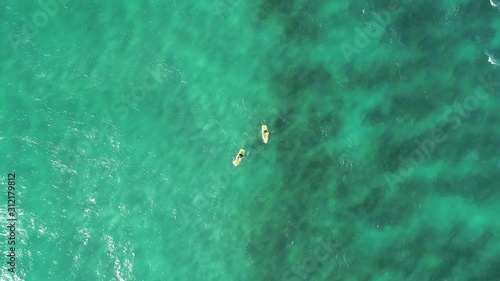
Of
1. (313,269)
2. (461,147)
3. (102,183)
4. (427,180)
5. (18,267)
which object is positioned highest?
(461,147)

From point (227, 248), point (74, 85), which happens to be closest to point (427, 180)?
point (227, 248)

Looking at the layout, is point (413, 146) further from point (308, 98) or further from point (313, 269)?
point (313, 269)

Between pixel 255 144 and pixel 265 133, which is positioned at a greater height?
pixel 265 133

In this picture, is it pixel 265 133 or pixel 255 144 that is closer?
pixel 265 133

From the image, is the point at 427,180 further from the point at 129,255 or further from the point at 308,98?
the point at 129,255

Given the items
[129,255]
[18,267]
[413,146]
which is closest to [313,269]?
[413,146]

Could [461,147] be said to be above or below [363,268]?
above
